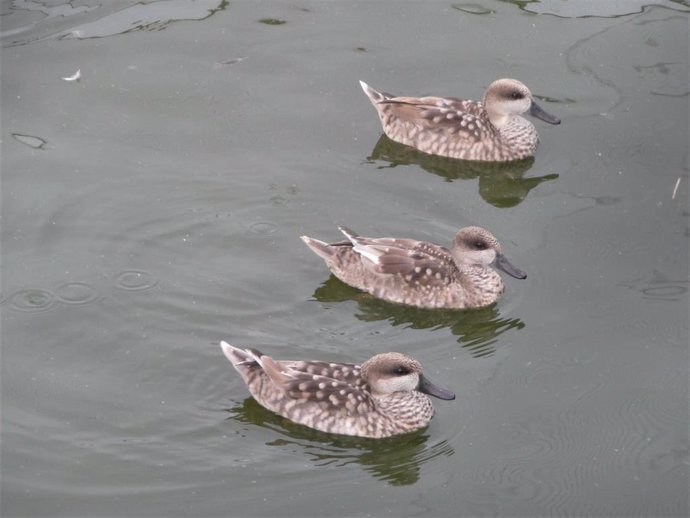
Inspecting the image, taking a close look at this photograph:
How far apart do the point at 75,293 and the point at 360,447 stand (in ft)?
7.80

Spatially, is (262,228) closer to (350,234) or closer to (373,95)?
(350,234)

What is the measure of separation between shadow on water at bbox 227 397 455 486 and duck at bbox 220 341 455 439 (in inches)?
2.0

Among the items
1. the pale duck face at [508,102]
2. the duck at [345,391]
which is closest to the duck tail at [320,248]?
the duck at [345,391]

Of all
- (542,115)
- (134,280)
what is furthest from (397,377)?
(542,115)

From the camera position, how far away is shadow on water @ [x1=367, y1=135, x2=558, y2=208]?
1077 cm

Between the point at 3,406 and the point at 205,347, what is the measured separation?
4.46 ft

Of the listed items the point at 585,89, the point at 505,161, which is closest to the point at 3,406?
the point at 505,161

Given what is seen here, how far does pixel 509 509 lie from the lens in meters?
7.52

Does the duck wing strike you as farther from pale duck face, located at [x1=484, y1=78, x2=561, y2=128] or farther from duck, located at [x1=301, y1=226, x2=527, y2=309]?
duck, located at [x1=301, y1=226, x2=527, y2=309]

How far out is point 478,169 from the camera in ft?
36.4

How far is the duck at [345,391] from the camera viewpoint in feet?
26.5

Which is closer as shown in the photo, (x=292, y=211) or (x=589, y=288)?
(x=589, y=288)

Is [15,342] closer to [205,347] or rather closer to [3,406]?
[3,406]

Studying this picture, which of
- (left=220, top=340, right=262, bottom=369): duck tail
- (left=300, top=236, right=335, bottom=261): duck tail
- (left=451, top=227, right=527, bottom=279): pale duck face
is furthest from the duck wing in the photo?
(left=220, top=340, right=262, bottom=369): duck tail
